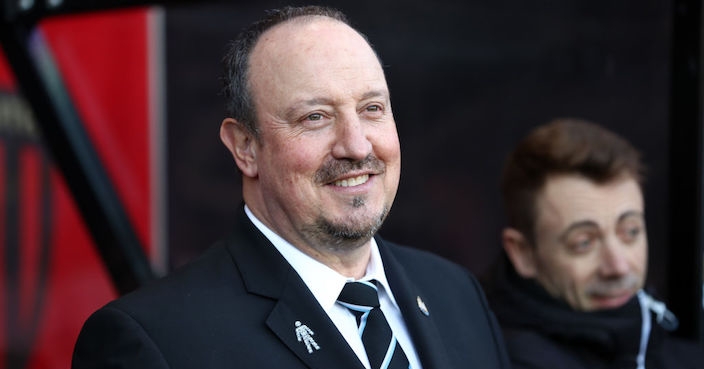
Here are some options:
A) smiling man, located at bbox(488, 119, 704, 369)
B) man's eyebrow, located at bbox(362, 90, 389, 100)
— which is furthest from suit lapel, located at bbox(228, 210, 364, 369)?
smiling man, located at bbox(488, 119, 704, 369)

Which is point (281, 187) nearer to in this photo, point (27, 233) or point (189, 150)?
point (27, 233)

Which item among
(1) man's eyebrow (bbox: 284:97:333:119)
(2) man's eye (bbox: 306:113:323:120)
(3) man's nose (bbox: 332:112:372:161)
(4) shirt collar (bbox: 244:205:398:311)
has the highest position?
(1) man's eyebrow (bbox: 284:97:333:119)

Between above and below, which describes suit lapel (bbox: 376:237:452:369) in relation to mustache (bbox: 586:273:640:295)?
above

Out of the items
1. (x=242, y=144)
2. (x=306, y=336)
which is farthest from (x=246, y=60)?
(x=306, y=336)

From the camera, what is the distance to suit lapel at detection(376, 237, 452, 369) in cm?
174

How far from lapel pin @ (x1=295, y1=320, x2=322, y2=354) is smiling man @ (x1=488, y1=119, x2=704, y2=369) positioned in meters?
0.73

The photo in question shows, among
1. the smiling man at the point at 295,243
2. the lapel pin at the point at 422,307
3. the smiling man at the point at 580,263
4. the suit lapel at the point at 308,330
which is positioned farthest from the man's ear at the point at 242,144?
the smiling man at the point at 580,263

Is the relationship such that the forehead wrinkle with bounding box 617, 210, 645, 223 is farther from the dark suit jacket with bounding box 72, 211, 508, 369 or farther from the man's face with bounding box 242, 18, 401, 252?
the man's face with bounding box 242, 18, 401, 252

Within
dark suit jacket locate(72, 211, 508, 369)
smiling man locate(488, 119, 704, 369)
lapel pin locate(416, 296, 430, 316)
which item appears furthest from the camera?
smiling man locate(488, 119, 704, 369)

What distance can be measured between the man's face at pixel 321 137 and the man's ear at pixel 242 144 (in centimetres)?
3

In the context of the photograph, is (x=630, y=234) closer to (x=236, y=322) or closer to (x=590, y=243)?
(x=590, y=243)

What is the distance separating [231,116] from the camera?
1775 mm

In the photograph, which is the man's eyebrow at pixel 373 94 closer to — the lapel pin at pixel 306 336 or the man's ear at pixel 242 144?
the man's ear at pixel 242 144

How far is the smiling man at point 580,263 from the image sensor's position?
223 cm
